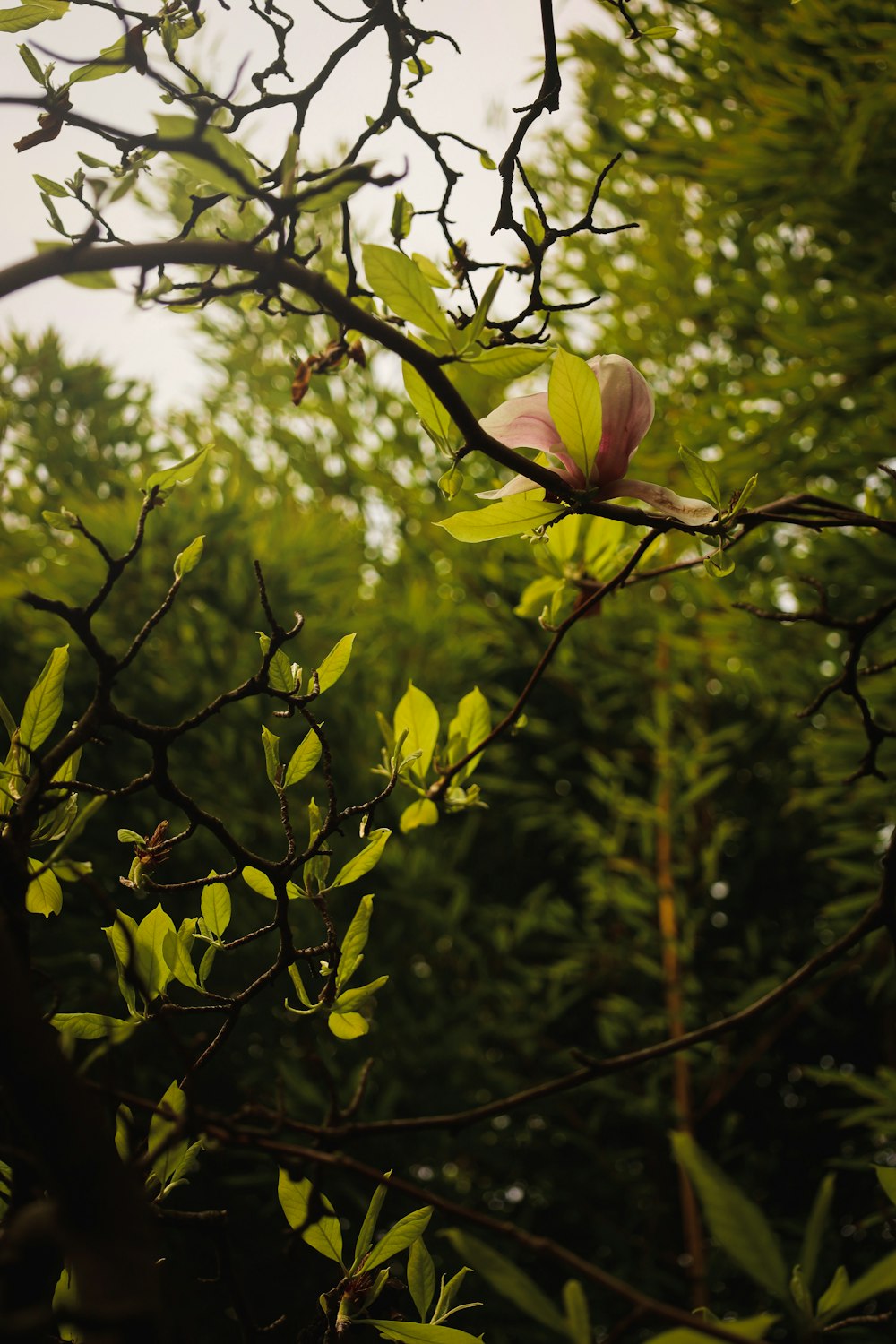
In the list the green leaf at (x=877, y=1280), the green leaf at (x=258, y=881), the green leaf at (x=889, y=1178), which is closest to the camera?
the green leaf at (x=877, y=1280)

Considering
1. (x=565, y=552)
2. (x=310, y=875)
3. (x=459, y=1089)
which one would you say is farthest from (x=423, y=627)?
(x=310, y=875)

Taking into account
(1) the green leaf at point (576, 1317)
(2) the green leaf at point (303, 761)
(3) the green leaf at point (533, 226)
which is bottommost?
(1) the green leaf at point (576, 1317)

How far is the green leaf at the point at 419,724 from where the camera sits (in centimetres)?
49

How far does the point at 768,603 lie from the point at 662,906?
1.51 feet

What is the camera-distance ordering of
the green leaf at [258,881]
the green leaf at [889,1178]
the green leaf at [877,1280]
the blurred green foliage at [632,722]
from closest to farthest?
the green leaf at [877,1280], the green leaf at [889,1178], the green leaf at [258,881], the blurred green foliage at [632,722]

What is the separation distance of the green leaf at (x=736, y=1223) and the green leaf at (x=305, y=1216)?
0.55 ft

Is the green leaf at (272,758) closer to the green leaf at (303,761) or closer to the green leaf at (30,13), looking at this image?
the green leaf at (303,761)

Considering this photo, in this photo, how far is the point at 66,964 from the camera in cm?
124

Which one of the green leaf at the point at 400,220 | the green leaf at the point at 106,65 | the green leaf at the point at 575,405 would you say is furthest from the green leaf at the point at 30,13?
the green leaf at the point at 575,405

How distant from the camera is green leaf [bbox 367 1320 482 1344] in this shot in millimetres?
312

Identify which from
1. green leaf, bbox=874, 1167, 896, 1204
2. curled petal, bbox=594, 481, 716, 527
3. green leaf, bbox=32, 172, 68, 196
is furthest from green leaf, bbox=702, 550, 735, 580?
green leaf, bbox=32, 172, 68, 196

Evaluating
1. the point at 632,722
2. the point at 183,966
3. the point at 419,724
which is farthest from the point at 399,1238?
the point at 632,722

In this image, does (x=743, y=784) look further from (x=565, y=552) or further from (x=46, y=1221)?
(x=46, y=1221)

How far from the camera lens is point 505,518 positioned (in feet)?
1.27
